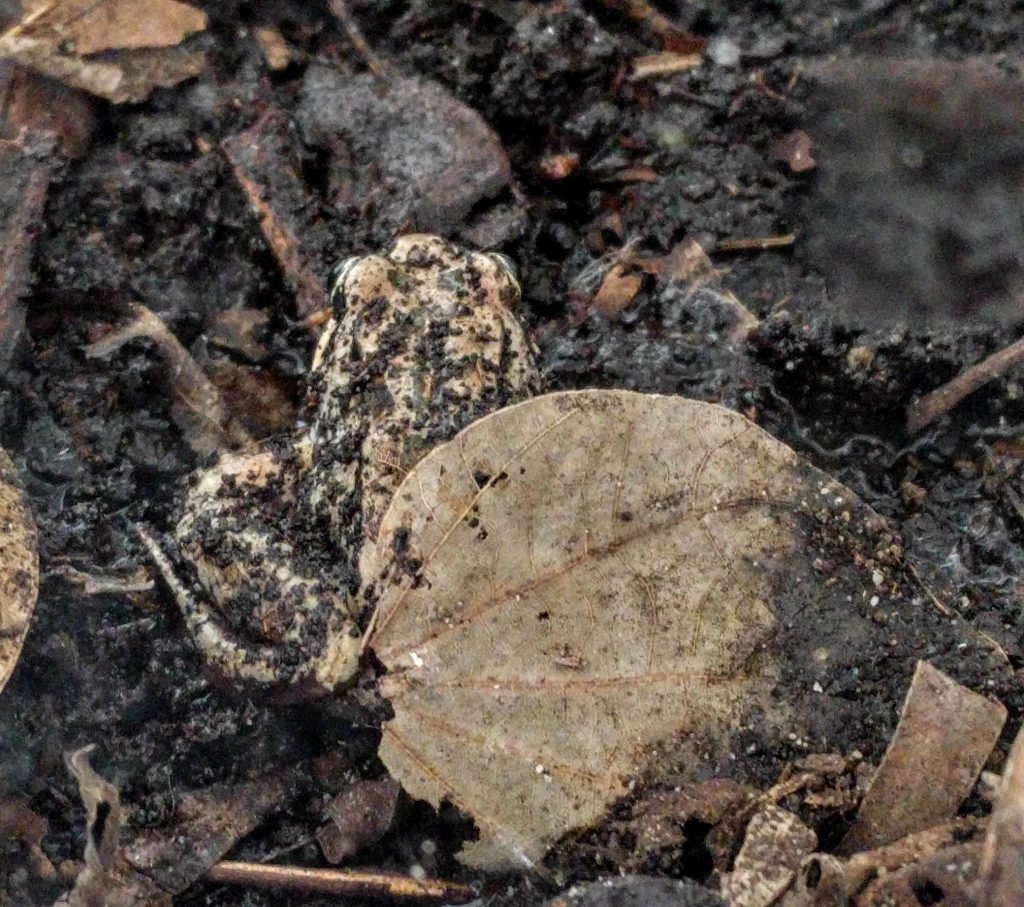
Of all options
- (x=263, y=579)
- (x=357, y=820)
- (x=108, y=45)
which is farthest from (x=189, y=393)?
(x=357, y=820)

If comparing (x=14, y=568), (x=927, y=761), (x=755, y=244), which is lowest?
(x=927, y=761)

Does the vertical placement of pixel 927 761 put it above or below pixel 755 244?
below

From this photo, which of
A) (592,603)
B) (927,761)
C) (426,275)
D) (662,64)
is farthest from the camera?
(662,64)

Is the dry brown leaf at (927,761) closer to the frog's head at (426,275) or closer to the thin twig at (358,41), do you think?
the frog's head at (426,275)

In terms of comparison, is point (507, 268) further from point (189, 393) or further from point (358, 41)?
point (358, 41)

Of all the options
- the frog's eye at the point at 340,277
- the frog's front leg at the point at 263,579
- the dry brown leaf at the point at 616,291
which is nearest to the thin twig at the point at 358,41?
the frog's eye at the point at 340,277

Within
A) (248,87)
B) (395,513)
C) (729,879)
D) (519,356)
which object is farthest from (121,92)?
(729,879)

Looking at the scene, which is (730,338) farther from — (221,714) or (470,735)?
(221,714)

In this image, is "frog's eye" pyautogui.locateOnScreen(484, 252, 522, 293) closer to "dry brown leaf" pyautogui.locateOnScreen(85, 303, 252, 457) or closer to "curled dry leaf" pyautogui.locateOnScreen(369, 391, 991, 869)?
"curled dry leaf" pyautogui.locateOnScreen(369, 391, 991, 869)
